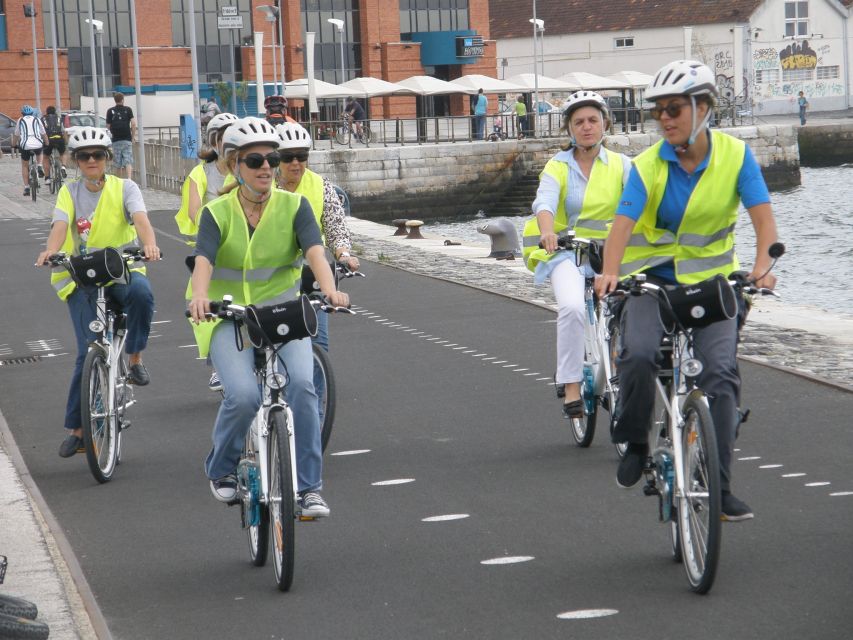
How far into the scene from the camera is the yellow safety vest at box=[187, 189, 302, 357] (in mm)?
6262

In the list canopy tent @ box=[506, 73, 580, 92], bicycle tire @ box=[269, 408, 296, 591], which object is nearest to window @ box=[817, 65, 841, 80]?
canopy tent @ box=[506, 73, 580, 92]

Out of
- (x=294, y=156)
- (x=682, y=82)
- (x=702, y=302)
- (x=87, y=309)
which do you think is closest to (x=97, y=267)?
(x=87, y=309)

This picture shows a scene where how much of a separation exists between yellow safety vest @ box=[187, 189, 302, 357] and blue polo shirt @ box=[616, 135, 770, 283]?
4.60 feet

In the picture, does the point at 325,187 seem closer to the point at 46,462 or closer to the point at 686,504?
the point at 46,462

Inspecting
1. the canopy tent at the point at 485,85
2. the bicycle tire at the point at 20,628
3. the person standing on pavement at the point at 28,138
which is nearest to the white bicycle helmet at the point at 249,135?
the bicycle tire at the point at 20,628

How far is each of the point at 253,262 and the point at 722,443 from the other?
208 cm

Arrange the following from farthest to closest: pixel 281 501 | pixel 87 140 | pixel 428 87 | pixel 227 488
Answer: pixel 428 87, pixel 87 140, pixel 227 488, pixel 281 501

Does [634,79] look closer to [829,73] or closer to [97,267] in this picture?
[829,73]

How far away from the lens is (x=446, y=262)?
70.2 ft

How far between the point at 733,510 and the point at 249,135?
250 cm

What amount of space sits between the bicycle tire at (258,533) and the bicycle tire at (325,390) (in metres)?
1.85

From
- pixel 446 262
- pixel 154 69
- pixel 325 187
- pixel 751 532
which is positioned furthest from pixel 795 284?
pixel 154 69

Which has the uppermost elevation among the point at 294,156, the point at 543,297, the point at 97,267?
the point at 294,156

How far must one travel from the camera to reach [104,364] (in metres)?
8.23
